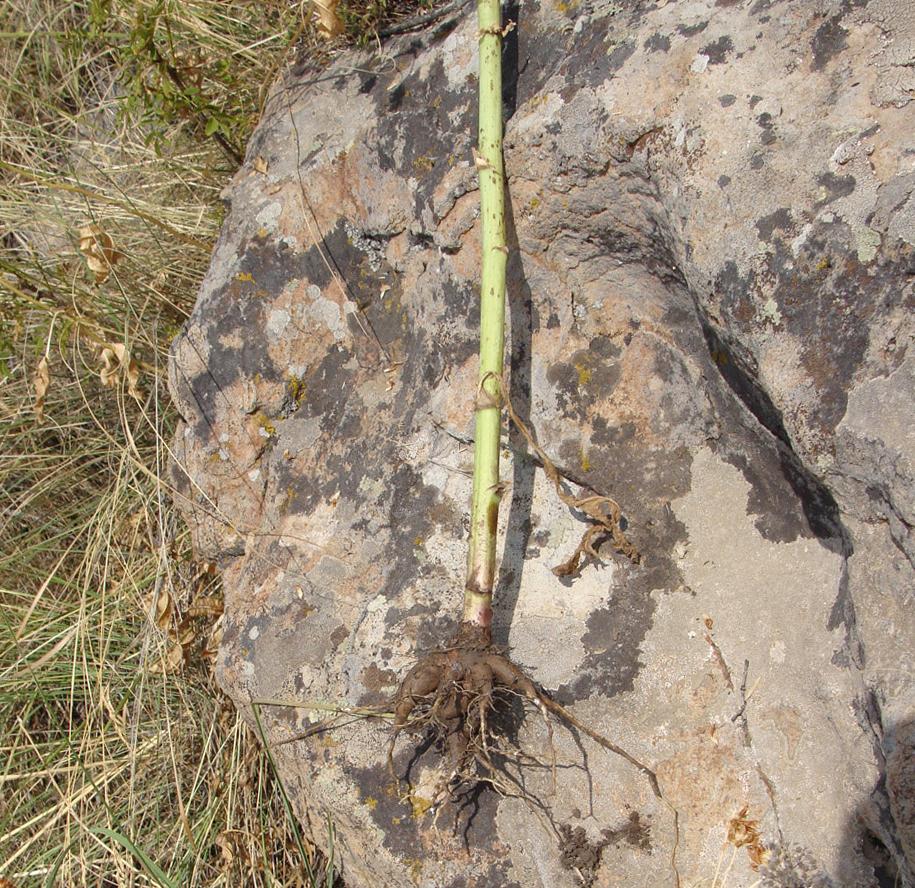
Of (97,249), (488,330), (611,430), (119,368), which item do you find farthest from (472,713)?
(97,249)

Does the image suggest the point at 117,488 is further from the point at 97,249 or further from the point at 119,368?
the point at 97,249

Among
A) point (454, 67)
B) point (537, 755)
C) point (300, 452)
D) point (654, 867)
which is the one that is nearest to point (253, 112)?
point (454, 67)

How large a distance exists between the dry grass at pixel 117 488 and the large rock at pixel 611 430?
0.42 metres

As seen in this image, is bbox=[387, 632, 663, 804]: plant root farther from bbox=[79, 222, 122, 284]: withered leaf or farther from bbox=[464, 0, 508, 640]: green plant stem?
bbox=[79, 222, 122, 284]: withered leaf

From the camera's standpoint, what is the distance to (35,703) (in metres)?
2.64

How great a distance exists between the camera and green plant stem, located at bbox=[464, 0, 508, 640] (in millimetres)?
1882

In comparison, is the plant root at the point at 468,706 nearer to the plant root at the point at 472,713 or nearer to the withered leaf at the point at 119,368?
the plant root at the point at 472,713

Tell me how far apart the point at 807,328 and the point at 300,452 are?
1.32m

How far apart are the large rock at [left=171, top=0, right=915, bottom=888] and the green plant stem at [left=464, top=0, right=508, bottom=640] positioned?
0.08 m

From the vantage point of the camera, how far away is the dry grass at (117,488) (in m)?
2.42

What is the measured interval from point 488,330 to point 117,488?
1.47m

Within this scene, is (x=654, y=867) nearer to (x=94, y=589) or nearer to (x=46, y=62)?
(x=94, y=589)

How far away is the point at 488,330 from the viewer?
196 centimetres

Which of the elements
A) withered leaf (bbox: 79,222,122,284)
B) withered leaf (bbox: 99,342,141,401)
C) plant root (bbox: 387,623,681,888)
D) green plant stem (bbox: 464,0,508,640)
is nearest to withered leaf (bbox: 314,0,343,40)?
green plant stem (bbox: 464,0,508,640)
